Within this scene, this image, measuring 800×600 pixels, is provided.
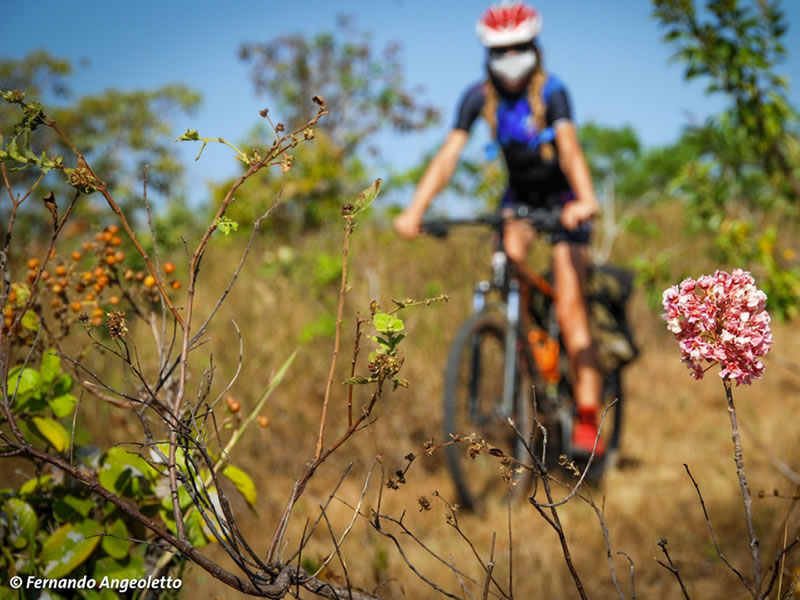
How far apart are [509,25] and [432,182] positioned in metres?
0.95

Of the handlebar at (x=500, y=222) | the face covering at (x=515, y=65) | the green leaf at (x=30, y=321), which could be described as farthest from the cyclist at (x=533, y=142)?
the green leaf at (x=30, y=321)

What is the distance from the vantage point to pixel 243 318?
14.9ft

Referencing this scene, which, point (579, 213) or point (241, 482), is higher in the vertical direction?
point (579, 213)

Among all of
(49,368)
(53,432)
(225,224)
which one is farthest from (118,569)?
(225,224)

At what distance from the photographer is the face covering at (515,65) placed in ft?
11.7

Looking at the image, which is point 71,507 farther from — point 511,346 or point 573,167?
point 573,167

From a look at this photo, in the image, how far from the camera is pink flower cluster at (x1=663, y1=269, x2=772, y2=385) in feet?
2.97

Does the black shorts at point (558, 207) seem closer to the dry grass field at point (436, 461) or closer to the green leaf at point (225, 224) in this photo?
the dry grass field at point (436, 461)

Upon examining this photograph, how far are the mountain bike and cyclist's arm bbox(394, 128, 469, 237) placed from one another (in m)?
0.09

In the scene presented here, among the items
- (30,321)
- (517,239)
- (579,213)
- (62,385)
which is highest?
(517,239)

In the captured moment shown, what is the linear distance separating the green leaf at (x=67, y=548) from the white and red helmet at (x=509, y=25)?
10.3ft

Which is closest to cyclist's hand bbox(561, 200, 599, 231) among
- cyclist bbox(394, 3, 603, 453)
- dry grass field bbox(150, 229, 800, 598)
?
cyclist bbox(394, 3, 603, 453)

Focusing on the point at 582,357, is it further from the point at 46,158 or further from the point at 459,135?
the point at 46,158

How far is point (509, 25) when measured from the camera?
11.8ft
